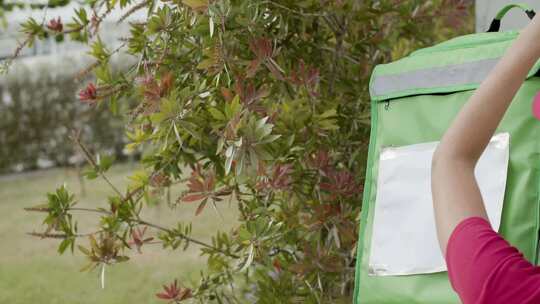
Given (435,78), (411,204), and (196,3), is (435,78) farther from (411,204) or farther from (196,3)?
(196,3)

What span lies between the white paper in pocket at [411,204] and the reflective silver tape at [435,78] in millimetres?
111

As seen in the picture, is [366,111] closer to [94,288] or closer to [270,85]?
[270,85]

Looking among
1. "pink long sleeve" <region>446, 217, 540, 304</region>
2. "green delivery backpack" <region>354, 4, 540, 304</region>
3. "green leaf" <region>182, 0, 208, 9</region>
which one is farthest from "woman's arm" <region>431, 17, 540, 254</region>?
"green leaf" <region>182, 0, 208, 9</region>

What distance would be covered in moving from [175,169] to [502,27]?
0.85 m

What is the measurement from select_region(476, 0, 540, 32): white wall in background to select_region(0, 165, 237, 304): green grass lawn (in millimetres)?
1559

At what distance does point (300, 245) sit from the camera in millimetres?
2057

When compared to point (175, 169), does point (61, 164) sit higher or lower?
lower

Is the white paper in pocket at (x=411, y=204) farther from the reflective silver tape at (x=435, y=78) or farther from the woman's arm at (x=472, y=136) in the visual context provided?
the woman's arm at (x=472, y=136)

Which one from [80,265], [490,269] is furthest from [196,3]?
[80,265]

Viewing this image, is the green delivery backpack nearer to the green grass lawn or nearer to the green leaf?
the green leaf

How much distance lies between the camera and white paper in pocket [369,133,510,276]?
56.7 inches

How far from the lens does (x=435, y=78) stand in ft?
5.11

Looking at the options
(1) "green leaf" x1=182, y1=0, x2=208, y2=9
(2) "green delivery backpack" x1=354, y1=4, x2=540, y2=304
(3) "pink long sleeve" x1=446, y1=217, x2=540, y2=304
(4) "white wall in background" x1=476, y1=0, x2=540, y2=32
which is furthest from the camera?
(4) "white wall in background" x1=476, y1=0, x2=540, y2=32

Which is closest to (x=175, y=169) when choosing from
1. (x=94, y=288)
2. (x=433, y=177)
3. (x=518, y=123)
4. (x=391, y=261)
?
(x=391, y=261)
